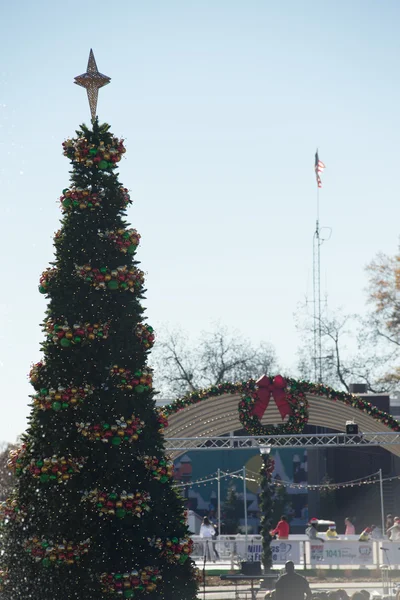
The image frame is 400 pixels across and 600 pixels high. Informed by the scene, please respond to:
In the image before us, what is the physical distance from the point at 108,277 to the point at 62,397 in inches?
63.1

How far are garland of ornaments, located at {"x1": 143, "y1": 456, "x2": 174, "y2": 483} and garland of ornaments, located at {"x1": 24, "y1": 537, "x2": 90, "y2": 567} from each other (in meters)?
1.16

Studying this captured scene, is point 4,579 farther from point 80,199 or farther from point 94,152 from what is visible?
point 94,152

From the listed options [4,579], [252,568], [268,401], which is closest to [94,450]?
[4,579]

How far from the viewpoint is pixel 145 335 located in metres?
11.2

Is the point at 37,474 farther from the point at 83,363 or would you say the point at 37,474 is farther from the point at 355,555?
the point at 355,555

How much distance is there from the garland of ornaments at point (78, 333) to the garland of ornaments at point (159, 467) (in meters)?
1.63

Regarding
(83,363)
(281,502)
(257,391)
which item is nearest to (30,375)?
(83,363)

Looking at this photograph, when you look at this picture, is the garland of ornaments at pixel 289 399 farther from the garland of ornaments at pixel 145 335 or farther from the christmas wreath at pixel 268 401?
the garland of ornaments at pixel 145 335

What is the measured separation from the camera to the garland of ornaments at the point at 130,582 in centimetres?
1052

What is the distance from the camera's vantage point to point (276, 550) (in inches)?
882

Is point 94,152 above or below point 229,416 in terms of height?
above

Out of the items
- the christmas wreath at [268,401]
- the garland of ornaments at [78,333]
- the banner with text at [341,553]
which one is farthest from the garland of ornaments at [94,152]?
the banner with text at [341,553]

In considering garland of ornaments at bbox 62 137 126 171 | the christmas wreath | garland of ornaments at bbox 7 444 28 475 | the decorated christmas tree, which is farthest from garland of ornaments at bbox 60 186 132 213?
the christmas wreath

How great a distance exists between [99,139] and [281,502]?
26.7 metres
